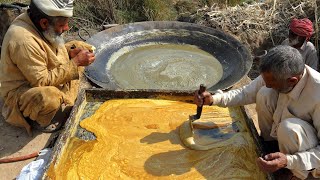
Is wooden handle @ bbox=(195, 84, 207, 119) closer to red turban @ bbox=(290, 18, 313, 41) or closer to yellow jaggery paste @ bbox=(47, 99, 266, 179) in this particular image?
yellow jaggery paste @ bbox=(47, 99, 266, 179)

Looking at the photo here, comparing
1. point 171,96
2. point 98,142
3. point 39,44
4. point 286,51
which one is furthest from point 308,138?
point 39,44

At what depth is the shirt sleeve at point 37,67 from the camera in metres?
3.26

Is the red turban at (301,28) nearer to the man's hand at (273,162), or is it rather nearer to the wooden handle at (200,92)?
the wooden handle at (200,92)

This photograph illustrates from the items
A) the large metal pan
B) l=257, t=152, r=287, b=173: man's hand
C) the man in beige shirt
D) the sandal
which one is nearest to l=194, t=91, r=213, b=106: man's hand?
the man in beige shirt

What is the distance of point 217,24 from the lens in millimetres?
6211

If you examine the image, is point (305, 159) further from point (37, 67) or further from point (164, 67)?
point (164, 67)

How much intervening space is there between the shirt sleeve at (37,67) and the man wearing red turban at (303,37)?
255cm

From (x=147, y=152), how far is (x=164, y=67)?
221 cm

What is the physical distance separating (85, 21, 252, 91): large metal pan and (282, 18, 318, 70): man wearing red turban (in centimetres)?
74

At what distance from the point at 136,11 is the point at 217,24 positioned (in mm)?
1798

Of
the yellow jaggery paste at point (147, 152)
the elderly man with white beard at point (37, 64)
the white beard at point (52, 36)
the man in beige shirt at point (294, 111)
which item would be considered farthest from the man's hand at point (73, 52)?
the man in beige shirt at point (294, 111)

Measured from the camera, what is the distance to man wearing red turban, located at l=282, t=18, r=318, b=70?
4.06m

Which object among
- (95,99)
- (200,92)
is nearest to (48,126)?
(95,99)

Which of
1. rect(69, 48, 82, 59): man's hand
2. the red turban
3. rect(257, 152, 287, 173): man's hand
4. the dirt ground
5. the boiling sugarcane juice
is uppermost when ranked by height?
the red turban
